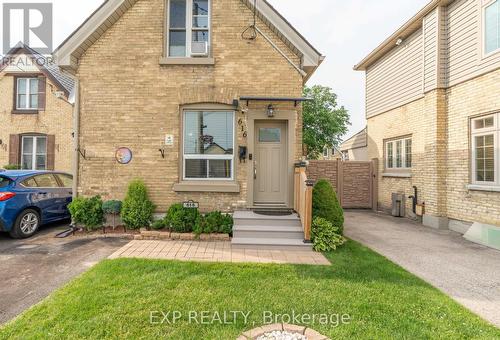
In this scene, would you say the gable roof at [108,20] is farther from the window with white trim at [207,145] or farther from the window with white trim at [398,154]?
the window with white trim at [398,154]

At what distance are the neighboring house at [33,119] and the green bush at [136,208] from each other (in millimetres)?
9473

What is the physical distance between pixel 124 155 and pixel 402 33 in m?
10.5

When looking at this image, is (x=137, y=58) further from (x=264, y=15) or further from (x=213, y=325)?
(x=213, y=325)

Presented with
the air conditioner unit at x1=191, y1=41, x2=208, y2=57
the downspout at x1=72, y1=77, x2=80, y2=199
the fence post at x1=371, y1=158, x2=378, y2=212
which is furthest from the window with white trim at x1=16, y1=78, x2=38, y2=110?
the fence post at x1=371, y1=158, x2=378, y2=212

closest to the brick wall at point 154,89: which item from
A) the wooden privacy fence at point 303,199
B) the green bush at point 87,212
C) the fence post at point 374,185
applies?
the green bush at point 87,212

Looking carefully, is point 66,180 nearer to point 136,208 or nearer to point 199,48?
point 136,208

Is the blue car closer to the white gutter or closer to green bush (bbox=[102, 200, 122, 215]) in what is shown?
green bush (bbox=[102, 200, 122, 215])

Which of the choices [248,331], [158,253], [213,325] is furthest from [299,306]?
[158,253]

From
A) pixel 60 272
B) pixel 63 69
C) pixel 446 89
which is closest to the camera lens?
pixel 60 272

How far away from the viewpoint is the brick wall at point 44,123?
45.7 feet

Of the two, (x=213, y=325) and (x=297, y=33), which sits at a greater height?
(x=297, y=33)

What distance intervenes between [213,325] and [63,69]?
7.86m

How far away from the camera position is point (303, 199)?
6102 millimetres

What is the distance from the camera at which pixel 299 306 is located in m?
3.34
